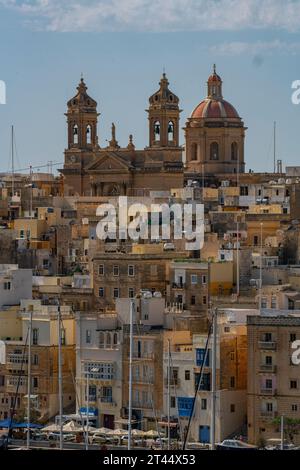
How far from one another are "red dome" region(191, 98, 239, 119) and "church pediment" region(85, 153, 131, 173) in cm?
510

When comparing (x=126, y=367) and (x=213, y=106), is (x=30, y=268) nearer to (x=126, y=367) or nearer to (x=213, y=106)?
(x=126, y=367)

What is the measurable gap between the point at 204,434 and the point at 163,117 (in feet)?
92.8

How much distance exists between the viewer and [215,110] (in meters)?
80.3

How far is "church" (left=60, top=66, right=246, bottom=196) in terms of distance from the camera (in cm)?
7512

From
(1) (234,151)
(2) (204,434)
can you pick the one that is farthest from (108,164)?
(2) (204,434)

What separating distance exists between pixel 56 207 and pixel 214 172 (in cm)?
1086

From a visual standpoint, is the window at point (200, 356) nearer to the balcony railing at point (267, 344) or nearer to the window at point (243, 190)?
the balcony railing at point (267, 344)

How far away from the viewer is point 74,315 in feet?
172

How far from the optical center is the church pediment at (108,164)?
75.4 m

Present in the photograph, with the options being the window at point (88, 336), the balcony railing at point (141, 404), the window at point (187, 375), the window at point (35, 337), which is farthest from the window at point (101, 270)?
the window at point (187, 375)

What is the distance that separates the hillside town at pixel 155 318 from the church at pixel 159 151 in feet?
12.5

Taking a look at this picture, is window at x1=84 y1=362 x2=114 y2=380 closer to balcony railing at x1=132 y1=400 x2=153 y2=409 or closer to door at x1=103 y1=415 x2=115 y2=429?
door at x1=103 y1=415 x2=115 y2=429

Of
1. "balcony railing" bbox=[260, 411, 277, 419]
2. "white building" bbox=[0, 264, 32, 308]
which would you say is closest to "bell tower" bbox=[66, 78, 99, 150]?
"white building" bbox=[0, 264, 32, 308]

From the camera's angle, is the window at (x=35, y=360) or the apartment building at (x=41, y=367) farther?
the window at (x=35, y=360)
